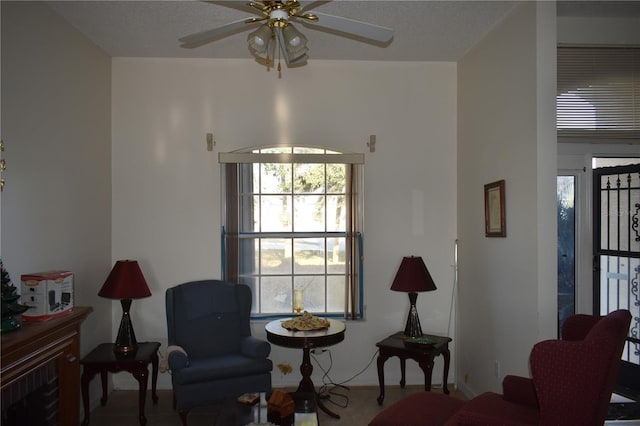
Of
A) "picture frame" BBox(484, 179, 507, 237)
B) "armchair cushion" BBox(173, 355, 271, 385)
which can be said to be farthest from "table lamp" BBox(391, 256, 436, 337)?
"armchair cushion" BBox(173, 355, 271, 385)

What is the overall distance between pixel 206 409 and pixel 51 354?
58.8 inches

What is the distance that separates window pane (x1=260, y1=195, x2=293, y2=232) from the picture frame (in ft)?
5.89

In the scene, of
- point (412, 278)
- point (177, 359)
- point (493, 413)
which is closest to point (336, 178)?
point (412, 278)

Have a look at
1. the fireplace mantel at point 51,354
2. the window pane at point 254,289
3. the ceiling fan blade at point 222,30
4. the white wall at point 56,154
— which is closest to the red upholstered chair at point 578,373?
the ceiling fan blade at point 222,30

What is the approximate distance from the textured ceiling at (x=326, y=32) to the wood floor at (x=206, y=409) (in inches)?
118

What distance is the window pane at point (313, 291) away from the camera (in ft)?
15.3

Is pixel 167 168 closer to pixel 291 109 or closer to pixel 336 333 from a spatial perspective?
pixel 291 109

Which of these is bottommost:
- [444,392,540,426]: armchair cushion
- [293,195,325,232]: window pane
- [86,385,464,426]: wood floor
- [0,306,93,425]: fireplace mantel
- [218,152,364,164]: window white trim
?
[86,385,464,426]: wood floor

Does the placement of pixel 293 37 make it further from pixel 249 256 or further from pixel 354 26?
pixel 249 256

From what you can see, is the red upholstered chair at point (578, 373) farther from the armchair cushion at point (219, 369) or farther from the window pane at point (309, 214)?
the window pane at point (309, 214)

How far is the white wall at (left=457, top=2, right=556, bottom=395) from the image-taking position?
3.16 meters

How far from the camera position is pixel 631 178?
13.3ft

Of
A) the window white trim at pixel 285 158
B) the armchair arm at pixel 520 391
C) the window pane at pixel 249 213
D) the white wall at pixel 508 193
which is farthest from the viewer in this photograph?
the window pane at pixel 249 213

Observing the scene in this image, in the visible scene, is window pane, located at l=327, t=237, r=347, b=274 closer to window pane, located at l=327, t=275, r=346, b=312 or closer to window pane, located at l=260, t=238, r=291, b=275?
window pane, located at l=327, t=275, r=346, b=312
